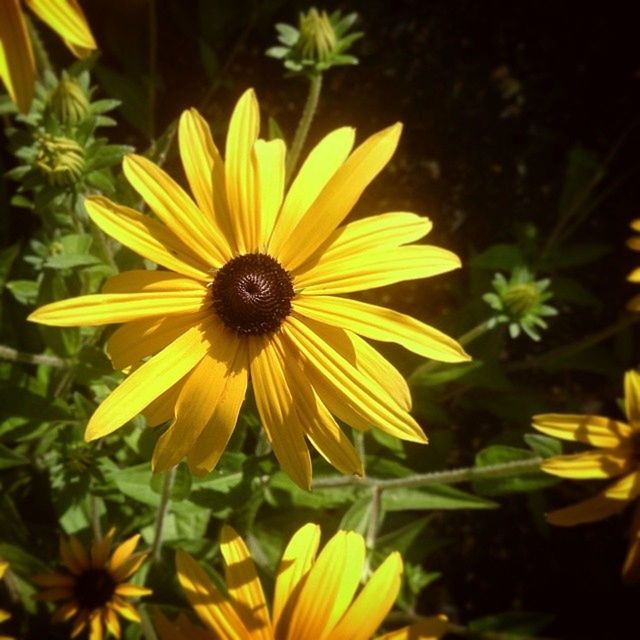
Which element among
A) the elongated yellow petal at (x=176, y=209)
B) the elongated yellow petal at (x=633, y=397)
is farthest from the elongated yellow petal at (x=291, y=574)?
the elongated yellow petal at (x=633, y=397)

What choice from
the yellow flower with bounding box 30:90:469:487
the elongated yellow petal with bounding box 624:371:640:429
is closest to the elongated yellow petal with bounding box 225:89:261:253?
the yellow flower with bounding box 30:90:469:487

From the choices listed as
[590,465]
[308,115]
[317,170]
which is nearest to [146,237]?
[317,170]

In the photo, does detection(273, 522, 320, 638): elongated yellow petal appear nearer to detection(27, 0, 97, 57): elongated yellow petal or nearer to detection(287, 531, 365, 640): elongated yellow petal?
detection(287, 531, 365, 640): elongated yellow petal

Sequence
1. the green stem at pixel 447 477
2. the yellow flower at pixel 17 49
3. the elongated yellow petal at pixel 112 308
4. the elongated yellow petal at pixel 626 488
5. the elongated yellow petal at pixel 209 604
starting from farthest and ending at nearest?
1. the green stem at pixel 447 477
2. the elongated yellow petal at pixel 626 488
3. the elongated yellow petal at pixel 209 604
4. the elongated yellow petal at pixel 112 308
5. the yellow flower at pixel 17 49

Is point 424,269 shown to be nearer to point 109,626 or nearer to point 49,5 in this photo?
point 49,5

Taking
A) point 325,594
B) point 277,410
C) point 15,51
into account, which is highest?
point 15,51

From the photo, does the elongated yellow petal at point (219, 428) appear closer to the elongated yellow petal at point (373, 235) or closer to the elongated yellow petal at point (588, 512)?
the elongated yellow petal at point (373, 235)

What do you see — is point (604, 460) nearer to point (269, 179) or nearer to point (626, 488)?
point (626, 488)
